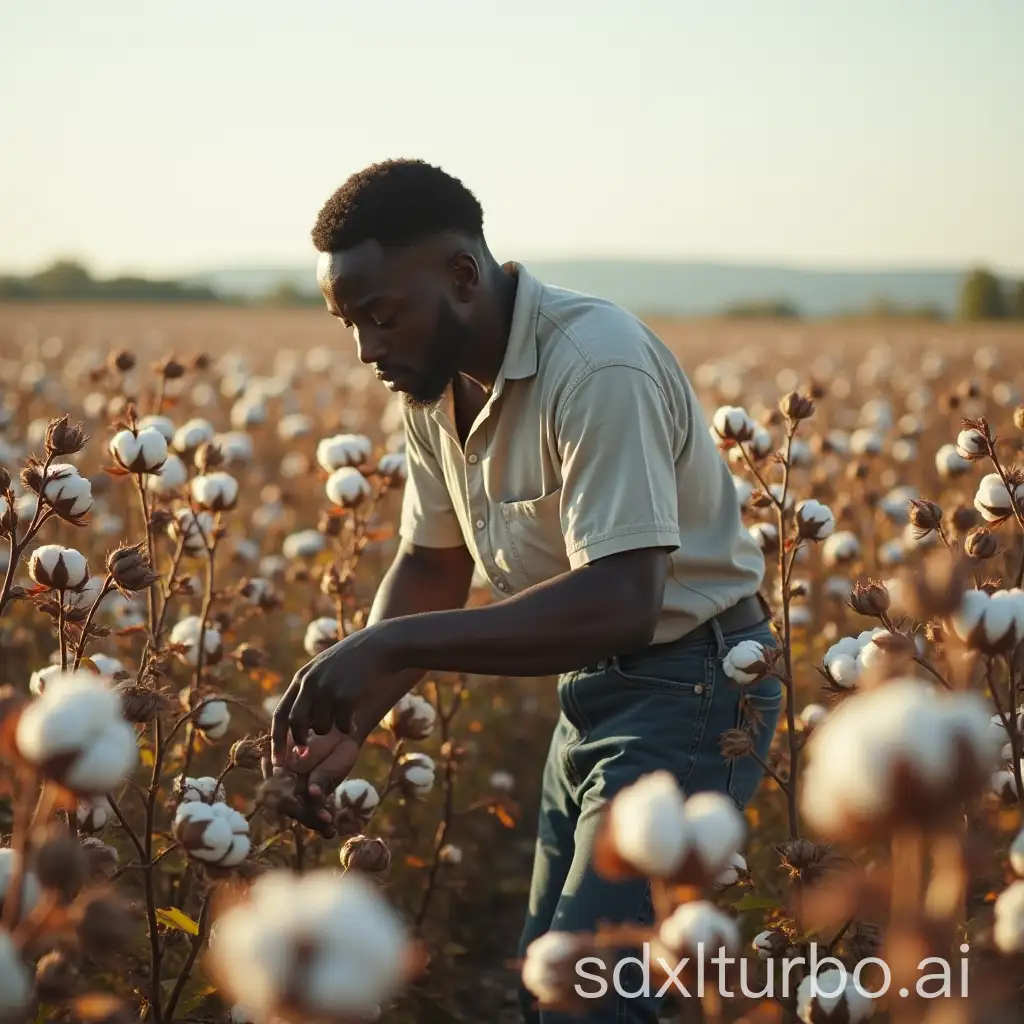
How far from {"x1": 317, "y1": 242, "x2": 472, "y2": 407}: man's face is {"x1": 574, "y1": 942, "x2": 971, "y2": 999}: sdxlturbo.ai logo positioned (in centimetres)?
100

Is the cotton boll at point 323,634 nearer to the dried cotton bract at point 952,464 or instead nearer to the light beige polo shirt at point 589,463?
the light beige polo shirt at point 589,463

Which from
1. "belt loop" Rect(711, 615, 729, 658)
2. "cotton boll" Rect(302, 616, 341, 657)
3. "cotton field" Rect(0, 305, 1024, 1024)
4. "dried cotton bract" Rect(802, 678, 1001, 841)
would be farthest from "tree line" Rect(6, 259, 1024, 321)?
"dried cotton bract" Rect(802, 678, 1001, 841)

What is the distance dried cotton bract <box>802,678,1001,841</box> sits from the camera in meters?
0.79

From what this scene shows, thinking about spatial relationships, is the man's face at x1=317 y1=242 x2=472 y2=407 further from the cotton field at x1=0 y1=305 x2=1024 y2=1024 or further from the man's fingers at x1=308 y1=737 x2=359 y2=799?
the man's fingers at x1=308 y1=737 x2=359 y2=799

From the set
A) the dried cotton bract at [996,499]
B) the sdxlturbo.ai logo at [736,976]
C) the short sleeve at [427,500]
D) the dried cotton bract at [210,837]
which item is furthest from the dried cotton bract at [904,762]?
the short sleeve at [427,500]

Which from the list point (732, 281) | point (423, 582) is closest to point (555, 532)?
point (423, 582)

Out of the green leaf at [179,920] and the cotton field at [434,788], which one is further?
the green leaf at [179,920]

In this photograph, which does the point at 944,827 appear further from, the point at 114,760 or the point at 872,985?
the point at 872,985

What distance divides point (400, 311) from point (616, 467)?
17.7 inches

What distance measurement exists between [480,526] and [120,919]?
54.0 inches

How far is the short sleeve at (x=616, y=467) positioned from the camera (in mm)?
1909

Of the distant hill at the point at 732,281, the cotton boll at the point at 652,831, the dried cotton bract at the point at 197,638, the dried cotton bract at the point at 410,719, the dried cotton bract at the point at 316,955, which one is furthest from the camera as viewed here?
the distant hill at the point at 732,281

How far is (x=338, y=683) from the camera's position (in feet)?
5.64

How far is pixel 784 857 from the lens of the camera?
6.14 feet
